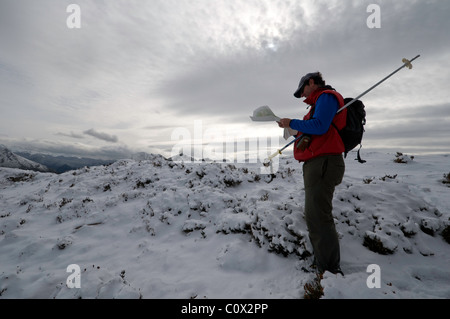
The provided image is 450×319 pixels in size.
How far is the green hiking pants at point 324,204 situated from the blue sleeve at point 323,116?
562 millimetres

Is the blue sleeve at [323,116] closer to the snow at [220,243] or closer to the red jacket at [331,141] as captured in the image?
the red jacket at [331,141]

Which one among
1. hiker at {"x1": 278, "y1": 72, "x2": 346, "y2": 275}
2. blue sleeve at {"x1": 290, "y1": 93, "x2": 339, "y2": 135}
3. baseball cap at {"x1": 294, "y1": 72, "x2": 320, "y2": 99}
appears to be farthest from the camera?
baseball cap at {"x1": 294, "y1": 72, "x2": 320, "y2": 99}

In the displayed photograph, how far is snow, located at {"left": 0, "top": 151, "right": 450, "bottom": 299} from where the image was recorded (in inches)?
151

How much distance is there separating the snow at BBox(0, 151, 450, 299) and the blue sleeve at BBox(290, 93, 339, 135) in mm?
2297

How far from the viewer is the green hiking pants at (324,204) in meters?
3.64

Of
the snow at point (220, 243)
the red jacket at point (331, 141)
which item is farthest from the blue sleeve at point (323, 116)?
the snow at point (220, 243)

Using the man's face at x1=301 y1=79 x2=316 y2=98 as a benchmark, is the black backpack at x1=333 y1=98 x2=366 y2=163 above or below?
below

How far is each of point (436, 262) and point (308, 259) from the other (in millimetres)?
2401

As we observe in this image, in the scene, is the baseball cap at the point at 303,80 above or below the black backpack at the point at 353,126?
above

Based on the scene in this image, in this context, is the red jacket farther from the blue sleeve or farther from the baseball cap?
the baseball cap

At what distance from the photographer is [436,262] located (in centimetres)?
412

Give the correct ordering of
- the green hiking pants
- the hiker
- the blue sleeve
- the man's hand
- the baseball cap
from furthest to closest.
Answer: the baseball cap → the man's hand → the green hiking pants → the hiker → the blue sleeve

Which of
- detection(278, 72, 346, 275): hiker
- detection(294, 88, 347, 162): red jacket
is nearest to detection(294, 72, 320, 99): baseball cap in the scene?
detection(278, 72, 346, 275): hiker
